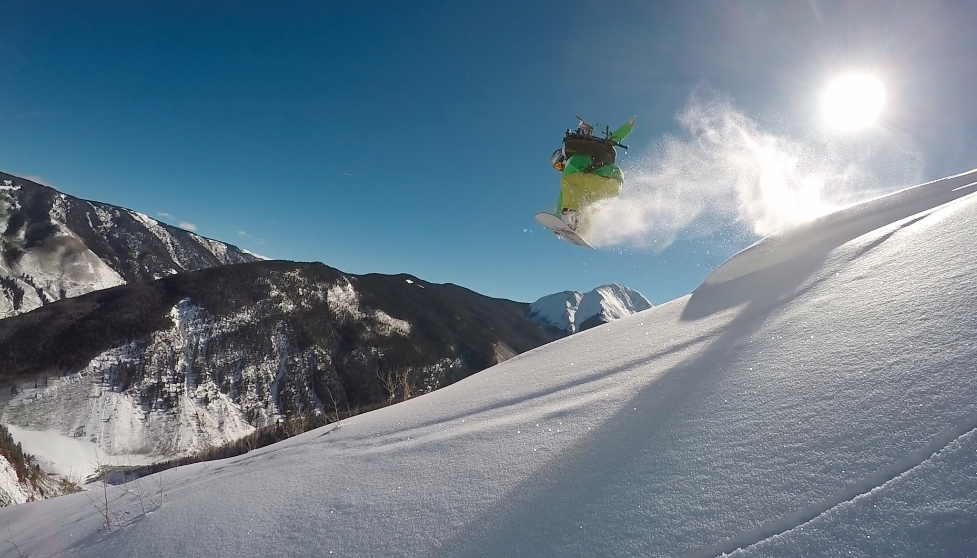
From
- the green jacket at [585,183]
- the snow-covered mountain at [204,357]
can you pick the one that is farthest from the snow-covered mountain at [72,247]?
the green jacket at [585,183]

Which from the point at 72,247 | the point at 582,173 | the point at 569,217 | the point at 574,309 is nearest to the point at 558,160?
the point at 582,173

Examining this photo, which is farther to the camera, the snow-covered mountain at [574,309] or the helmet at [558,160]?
the snow-covered mountain at [574,309]

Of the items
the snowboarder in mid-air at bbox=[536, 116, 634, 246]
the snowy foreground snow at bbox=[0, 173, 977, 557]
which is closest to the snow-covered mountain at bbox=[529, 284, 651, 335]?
the snowboarder in mid-air at bbox=[536, 116, 634, 246]

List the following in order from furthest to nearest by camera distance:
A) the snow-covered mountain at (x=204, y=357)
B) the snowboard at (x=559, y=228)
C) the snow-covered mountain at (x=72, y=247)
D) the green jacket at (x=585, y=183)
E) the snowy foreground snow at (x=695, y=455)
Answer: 1. the snow-covered mountain at (x=72, y=247)
2. the snow-covered mountain at (x=204, y=357)
3. the snowboard at (x=559, y=228)
4. the green jacket at (x=585, y=183)
5. the snowy foreground snow at (x=695, y=455)

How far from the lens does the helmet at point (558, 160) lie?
484 inches

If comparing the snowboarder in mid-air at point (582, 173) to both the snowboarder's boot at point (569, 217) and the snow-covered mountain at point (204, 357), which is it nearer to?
the snowboarder's boot at point (569, 217)

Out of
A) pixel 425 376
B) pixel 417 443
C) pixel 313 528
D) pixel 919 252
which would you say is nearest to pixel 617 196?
pixel 919 252

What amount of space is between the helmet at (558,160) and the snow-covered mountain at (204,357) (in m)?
20.8

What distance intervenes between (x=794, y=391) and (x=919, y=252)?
160cm

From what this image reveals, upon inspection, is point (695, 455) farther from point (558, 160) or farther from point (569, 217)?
point (558, 160)

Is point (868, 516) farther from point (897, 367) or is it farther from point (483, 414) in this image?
point (483, 414)

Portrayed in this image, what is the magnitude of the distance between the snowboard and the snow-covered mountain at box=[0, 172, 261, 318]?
100 metres

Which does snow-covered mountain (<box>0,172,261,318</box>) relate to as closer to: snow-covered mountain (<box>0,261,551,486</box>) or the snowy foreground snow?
snow-covered mountain (<box>0,261,551,486</box>)

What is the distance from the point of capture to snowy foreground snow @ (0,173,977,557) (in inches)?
50.3
